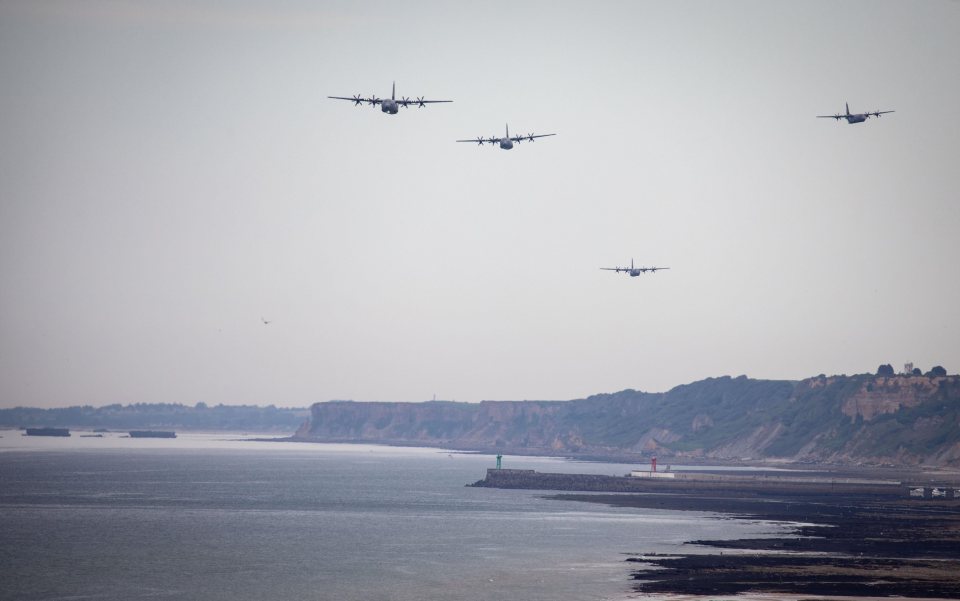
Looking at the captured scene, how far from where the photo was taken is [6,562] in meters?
87.8

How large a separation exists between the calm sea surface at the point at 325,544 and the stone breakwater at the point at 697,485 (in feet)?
38.3

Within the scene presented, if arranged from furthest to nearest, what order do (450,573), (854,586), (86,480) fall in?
(86,480) < (450,573) < (854,586)

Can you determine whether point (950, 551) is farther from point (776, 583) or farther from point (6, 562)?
point (6, 562)

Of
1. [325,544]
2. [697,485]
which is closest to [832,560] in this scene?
[325,544]

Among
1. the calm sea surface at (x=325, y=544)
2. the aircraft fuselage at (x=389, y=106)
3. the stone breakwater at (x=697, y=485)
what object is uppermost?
the aircraft fuselage at (x=389, y=106)

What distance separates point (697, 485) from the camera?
162 metres

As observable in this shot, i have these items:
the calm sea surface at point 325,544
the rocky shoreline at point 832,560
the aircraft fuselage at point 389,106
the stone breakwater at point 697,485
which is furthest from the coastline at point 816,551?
the aircraft fuselage at point 389,106

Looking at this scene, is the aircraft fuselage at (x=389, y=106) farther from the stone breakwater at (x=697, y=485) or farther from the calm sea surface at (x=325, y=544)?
the stone breakwater at (x=697, y=485)

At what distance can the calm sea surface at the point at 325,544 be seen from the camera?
2963 inches

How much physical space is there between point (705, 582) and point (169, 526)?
59410 millimetres

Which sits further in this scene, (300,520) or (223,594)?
(300,520)

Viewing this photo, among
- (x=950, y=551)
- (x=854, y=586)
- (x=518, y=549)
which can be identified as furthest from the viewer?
(x=518, y=549)

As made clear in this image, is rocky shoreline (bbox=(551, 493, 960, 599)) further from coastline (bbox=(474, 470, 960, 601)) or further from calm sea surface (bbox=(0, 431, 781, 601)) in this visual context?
calm sea surface (bbox=(0, 431, 781, 601))

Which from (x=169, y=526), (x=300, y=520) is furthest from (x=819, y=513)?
(x=169, y=526)
